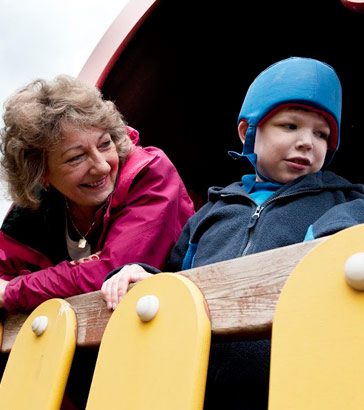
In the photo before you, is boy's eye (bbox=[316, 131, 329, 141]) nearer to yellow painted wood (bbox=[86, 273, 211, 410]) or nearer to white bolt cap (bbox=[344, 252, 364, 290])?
yellow painted wood (bbox=[86, 273, 211, 410])

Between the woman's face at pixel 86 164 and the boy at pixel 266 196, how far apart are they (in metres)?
0.33

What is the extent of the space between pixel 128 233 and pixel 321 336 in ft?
2.65

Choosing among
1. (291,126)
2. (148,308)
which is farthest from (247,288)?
(291,126)

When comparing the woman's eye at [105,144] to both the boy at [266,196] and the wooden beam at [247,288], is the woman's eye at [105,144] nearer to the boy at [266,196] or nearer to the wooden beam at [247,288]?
the boy at [266,196]

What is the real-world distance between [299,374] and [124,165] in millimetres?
1071

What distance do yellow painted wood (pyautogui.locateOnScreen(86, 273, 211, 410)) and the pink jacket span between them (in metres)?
0.43

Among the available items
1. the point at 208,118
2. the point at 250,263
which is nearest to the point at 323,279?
the point at 250,263

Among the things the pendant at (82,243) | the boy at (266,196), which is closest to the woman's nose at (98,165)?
the pendant at (82,243)

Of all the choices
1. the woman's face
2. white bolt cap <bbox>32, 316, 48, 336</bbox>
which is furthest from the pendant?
white bolt cap <bbox>32, 316, 48, 336</bbox>

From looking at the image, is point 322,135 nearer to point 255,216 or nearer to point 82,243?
point 255,216

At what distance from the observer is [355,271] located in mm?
475

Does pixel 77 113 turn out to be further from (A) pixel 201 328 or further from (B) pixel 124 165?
(A) pixel 201 328

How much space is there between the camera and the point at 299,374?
490mm

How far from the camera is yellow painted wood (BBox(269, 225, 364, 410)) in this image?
1.51 ft
